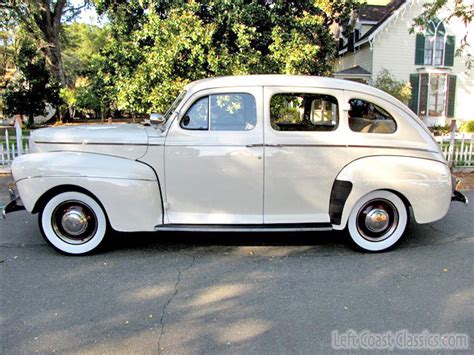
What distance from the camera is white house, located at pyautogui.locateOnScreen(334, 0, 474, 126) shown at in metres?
20.8

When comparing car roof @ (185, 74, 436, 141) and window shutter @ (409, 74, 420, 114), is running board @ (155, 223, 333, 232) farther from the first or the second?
window shutter @ (409, 74, 420, 114)

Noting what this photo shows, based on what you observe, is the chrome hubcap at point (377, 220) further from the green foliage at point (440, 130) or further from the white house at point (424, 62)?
the green foliage at point (440, 130)

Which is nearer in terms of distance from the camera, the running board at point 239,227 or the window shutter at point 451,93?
the running board at point 239,227

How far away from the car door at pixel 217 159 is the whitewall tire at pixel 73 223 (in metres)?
0.82

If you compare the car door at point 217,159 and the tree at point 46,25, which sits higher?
the tree at point 46,25

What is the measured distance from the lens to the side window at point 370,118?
4820 mm

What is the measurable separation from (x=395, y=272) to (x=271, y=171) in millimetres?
1722

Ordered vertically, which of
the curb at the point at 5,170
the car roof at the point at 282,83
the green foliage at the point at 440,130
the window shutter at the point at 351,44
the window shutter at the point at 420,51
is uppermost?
the window shutter at the point at 351,44

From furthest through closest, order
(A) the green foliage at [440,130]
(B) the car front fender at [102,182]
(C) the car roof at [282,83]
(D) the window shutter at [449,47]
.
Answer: (D) the window shutter at [449,47] → (A) the green foliage at [440,130] → (C) the car roof at [282,83] → (B) the car front fender at [102,182]

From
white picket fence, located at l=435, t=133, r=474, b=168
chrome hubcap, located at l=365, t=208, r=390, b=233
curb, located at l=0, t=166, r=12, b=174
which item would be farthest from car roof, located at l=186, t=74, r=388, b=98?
curb, located at l=0, t=166, r=12, b=174

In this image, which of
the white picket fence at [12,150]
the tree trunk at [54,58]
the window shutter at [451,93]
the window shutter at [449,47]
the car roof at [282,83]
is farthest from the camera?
the tree trunk at [54,58]

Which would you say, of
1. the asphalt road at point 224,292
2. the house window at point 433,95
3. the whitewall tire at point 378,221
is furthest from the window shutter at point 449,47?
the whitewall tire at point 378,221

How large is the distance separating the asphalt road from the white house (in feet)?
58.9

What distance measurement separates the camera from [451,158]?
32.6 feet
